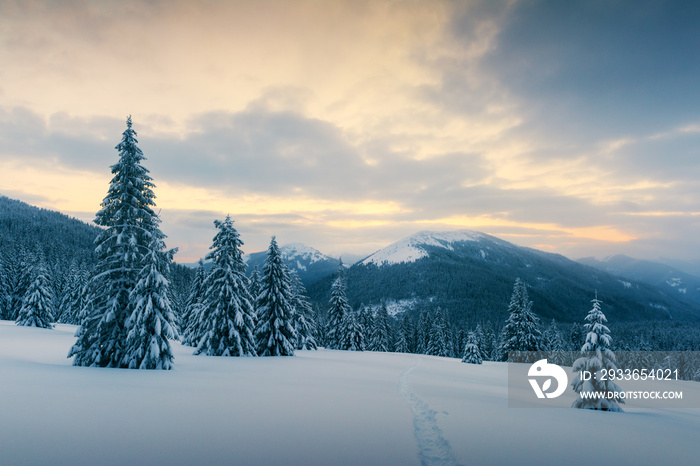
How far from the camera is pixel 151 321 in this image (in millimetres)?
17391

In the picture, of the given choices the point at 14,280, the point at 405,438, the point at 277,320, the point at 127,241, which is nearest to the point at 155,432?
the point at 405,438

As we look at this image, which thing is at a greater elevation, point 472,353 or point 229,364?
point 229,364

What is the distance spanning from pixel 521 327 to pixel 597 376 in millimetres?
36759

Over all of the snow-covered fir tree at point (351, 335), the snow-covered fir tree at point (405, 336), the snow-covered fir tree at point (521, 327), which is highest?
the snow-covered fir tree at point (521, 327)

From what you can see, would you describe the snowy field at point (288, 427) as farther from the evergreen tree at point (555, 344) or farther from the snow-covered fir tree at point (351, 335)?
the evergreen tree at point (555, 344)

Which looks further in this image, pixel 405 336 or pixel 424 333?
pixel 424 333

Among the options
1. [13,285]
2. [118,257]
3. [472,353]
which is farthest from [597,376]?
[13,285]

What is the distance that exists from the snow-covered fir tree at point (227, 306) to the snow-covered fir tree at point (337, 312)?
2511 centimetres

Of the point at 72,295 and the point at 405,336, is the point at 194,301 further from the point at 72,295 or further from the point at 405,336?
the point at 405,336

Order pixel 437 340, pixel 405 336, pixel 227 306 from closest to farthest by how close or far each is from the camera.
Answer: pixel 227 306 → pixel 437 340 → pixel 405 336

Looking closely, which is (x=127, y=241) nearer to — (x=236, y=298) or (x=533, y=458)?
(x=236, y=298)

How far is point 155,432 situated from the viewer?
7465 mm

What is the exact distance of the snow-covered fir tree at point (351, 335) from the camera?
174ft

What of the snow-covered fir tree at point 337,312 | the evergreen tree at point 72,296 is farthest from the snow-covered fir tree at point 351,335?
the evergreen tree at point 72,296
